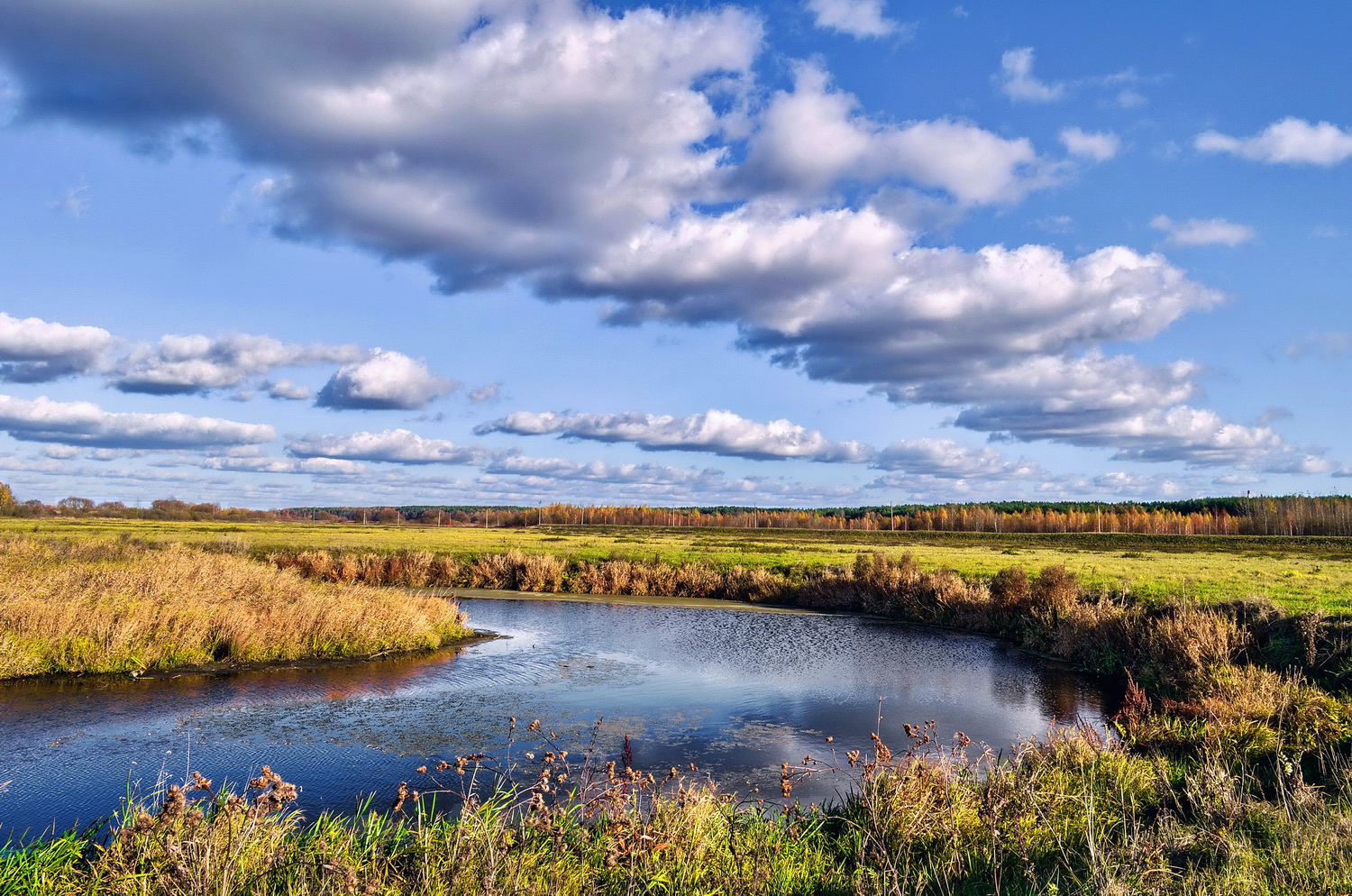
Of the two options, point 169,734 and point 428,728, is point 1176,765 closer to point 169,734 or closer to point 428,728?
point 428,728

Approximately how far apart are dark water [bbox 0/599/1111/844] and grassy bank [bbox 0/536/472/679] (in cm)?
122

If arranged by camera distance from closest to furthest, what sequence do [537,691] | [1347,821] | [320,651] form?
1. [1347,821]
2. [537,691]
3. [320,651]

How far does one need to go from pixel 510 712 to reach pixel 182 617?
416 inches

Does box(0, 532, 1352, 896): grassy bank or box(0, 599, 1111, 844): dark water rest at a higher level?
box(0, 532, 1352, 896): grassy bank

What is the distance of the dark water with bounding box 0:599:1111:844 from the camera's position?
12.8 meters

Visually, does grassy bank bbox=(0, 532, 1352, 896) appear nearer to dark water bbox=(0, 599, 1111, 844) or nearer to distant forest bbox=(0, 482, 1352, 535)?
dark water bbox=(0, 599, 1111, 844)

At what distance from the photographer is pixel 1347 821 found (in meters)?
7.83

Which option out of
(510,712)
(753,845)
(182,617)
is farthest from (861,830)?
(182,617)

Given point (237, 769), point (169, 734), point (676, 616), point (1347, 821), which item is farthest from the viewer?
point (676, 616)

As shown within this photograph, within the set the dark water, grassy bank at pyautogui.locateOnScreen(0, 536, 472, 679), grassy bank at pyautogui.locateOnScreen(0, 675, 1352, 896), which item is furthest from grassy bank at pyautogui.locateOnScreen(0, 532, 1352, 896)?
grassy bank at pyautogui.locateOnScreen(0, 536, 472, 679)

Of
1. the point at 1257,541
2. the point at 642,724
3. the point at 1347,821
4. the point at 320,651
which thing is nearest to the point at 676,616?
the point at 320,651

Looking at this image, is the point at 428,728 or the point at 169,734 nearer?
the point at 169,734

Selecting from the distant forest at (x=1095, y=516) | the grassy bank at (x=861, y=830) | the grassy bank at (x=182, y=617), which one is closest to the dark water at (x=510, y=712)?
the grassy bank at (x=861, y=830)

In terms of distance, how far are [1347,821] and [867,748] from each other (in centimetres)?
836
